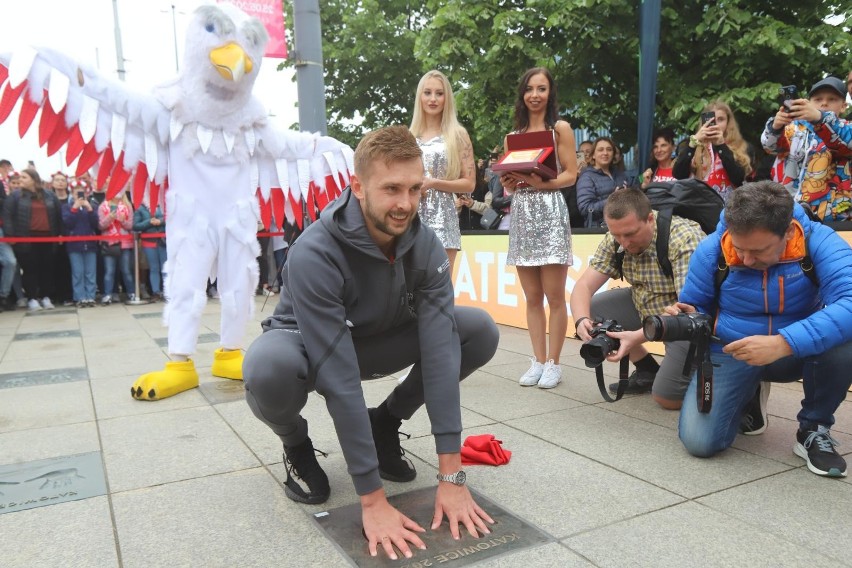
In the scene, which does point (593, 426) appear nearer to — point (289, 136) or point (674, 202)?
point (674, 202)

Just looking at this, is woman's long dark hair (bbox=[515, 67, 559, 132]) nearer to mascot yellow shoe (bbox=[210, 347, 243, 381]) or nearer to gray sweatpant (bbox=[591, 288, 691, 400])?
gray sweatpant (bbox=[591, 288, 691, 400])

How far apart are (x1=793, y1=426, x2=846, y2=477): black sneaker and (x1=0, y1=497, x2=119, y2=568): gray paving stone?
2.58 metres

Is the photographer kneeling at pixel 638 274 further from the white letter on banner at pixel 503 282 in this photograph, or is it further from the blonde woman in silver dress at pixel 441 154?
the white letter on banner at pixel 503 282

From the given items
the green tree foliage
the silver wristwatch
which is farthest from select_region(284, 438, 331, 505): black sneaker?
the green tree foliage

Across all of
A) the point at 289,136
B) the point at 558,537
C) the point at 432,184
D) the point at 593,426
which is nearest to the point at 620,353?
the point at 593,426

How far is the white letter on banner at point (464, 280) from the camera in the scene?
7.12 m

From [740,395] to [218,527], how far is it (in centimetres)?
216

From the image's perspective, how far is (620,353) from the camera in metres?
2.82

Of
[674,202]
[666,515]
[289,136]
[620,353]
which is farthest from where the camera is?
[289,136]

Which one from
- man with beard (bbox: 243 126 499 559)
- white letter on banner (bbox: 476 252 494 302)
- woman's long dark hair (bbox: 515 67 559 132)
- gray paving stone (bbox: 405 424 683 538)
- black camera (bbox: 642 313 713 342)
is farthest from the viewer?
white letter on banner (bbox: 476 252 494 302)

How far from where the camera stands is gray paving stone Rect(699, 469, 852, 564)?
2133mm

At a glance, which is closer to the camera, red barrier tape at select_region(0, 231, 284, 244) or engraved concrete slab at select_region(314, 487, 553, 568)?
engraved concrete slab at select_region(314, 487, 553, 568)

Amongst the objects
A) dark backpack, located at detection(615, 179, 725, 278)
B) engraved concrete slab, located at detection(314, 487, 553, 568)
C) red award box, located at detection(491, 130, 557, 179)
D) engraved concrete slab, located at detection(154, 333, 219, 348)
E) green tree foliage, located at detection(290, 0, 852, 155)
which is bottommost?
engraved concrete slab, located at detection(154, 333, 219, 348)

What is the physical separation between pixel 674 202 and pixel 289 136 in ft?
8.02
